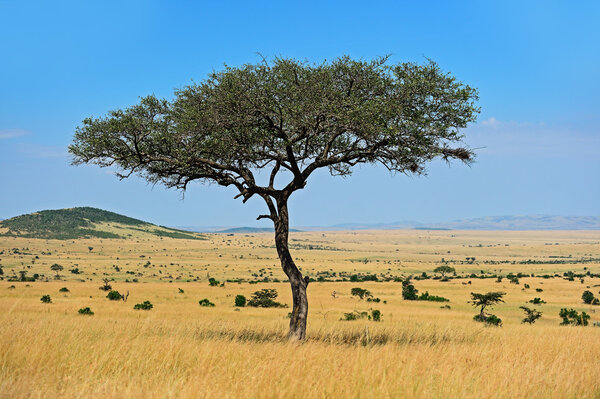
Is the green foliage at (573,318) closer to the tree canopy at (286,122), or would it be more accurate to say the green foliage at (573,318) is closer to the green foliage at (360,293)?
the green foliage at (360,293)

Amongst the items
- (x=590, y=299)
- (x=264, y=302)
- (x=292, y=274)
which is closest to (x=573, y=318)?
(x=590, y=299)

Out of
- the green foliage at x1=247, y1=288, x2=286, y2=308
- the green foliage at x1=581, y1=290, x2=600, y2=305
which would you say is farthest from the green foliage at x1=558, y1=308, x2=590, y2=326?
the green foliage at x1=247, y1=288, x2=286, y2=308

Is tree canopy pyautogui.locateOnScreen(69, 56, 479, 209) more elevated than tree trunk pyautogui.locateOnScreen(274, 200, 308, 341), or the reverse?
tree canopy pyautogui.locateOnScreen(69, 56, 479, 209)

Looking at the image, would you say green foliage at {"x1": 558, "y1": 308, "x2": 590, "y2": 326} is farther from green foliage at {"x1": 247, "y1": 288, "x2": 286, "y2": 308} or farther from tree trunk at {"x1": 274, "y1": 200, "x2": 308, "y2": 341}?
tree trunk at {"x1": 274, "y1": 200, "x2": 308, "y2": 341}

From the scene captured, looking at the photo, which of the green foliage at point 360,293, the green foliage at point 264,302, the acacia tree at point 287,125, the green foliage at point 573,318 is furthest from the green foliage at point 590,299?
the acacia tree at point 287,125

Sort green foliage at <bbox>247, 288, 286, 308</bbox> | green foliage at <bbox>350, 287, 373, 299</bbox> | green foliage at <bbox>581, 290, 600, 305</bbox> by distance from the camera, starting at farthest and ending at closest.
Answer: green foliage at <bbox>350, 287, 373, 299</bbox> < green foliage at <bbox>581, 290, 600, 305</bbox> < green foliage at <bbox>247, 288, 286, 308</bbox>

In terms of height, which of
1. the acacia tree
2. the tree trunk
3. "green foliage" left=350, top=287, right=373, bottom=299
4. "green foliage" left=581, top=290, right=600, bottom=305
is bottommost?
"green foliage" left=581, top=290, right=600, bottom=305

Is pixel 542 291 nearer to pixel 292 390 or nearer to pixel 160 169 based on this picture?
pixel 160 169

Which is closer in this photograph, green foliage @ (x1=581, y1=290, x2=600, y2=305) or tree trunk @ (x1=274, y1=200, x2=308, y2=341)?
tree trunk @ (x1=274, y1=200, x2=308, y2=341)

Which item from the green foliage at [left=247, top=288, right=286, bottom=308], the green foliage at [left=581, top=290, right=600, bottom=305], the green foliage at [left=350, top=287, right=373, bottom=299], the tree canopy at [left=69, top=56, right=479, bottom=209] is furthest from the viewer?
the green foliage at [left=350, top=287, right=373, bottom=299]

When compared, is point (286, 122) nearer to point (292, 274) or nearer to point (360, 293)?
point (292, 274)

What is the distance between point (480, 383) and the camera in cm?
809

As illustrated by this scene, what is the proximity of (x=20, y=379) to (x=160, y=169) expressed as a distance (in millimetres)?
12331

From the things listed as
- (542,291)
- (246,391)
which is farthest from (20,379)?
(542,291)
